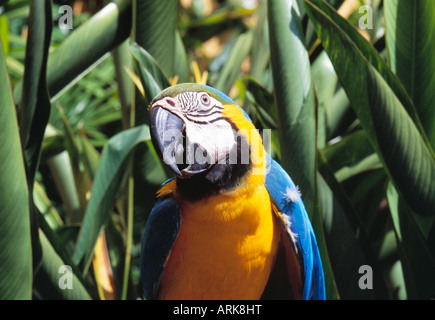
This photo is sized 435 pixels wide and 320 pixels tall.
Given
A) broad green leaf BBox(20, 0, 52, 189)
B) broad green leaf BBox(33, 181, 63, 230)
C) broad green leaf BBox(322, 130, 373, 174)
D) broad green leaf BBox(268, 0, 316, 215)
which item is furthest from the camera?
broad green leaf BBox(33, 181, 63, 230)

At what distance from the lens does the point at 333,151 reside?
0.67 meters

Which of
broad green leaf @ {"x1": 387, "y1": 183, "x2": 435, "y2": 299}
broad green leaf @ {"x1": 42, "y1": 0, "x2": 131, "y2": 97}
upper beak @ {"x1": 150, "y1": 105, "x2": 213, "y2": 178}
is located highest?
broad green leaf @ {"x1": 42, "y1": 0, "x2": 131, "y2": 97}

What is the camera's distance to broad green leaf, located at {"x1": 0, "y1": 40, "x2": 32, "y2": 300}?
16.7 inches

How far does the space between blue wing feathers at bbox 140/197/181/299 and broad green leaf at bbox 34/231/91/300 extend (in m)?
0.15

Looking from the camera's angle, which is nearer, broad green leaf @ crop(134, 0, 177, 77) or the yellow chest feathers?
the yellow chest feathers

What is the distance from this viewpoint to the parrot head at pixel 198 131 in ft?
0.94

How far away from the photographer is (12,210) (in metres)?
0.43

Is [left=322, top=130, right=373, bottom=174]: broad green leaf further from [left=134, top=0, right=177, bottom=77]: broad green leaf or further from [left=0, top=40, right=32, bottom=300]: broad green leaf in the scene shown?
[left=0, top=40, right=32, bottom=300]: broad green leaf

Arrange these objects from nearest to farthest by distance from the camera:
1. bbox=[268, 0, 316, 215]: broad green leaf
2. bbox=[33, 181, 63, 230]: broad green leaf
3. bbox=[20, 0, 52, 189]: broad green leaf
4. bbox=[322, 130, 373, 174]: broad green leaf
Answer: bbox=[268, 0, 316, 215]: broad green leaf → bbox=[20, 0, 52, 189]: broad green leaf → bbox=[322, 130, 373, 174]: broad green leaf → bbox=[33, 181, 63, 230]: broad green leaf

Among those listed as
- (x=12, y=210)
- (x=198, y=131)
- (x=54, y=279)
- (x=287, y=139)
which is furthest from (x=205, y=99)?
(x=54, y=279)

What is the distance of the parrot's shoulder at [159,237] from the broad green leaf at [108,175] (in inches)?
4.0

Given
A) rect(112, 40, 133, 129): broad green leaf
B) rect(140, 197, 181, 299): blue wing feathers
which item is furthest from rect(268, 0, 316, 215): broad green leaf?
rect(112, 40, 133, 129): broad green leaf

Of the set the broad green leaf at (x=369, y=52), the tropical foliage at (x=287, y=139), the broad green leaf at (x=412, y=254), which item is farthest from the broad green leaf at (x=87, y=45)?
the broad green leaf at (x=412, y=254)

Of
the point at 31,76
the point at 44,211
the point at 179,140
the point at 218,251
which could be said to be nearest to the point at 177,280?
the point at 218,251
